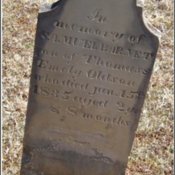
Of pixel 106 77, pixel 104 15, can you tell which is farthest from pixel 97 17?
pixel 106 77

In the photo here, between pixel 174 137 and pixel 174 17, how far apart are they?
2911 millimetres

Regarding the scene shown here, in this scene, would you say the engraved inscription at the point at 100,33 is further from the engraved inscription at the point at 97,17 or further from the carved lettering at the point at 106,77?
the carved lettering at the point at 106,77

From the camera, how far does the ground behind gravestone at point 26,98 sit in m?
4.69

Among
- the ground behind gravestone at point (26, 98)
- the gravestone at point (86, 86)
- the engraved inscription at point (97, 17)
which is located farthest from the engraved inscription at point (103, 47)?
the ground behind gravestone at point (26, 98)

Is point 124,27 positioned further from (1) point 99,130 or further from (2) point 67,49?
(1) point 99,130

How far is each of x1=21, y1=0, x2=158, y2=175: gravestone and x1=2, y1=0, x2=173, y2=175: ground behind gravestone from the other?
56 cm

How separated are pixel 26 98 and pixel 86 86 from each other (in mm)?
1802

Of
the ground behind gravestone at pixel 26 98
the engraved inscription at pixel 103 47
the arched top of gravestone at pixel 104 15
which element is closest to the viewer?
the arched top of gravestone at pixel 104 15

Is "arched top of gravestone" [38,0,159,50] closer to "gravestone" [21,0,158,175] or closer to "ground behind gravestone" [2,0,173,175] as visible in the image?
"gravestone" [21,0,158,175]

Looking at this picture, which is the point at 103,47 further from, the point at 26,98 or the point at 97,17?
the point at 26,98

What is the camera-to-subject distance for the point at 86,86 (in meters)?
3.62

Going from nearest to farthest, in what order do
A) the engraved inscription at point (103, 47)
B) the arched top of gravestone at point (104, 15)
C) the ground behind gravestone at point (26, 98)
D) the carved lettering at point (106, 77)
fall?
the arched top of gravestone at point (104, 15), the engraved inscription at point (103, 47), the carved lettering at point (106, 77), the ground behind gravestone at point (26, 98)

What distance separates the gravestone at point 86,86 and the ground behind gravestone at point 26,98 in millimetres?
563

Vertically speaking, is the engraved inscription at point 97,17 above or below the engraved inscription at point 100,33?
above
